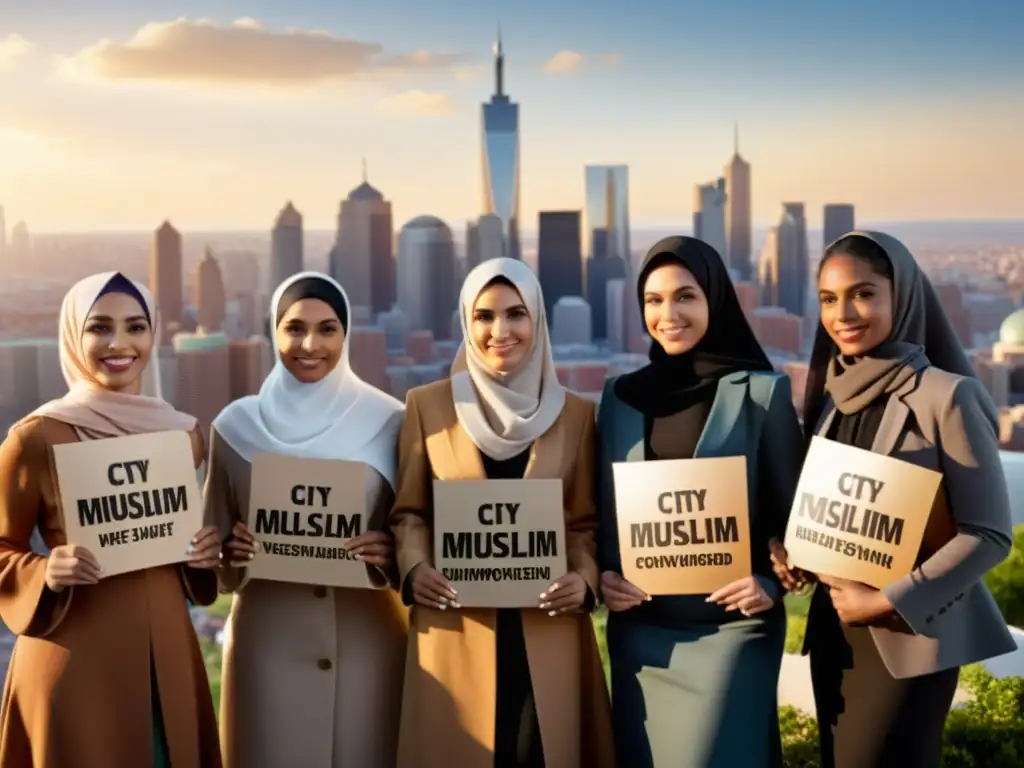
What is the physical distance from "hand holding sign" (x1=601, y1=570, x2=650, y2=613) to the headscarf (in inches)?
23.1

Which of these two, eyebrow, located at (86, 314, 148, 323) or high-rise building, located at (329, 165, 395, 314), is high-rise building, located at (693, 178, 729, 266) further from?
eyebrow, located at (86, 314, 148, 323)

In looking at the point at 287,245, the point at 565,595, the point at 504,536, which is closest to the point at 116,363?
the point at 504,536

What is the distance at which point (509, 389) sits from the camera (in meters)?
2.47

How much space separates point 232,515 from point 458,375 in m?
0.66

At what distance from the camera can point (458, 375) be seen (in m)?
2.55

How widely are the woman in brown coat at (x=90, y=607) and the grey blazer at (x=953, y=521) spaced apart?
150 cm

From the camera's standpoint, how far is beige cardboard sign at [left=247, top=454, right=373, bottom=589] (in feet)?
8.06

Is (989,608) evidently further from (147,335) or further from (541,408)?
(147,335)

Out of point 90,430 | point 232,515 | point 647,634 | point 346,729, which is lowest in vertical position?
point 346,729

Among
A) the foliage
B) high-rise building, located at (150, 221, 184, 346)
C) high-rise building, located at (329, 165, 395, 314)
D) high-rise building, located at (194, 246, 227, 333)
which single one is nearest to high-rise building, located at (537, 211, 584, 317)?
high-rise building, located at (329, 165, 395, 314)

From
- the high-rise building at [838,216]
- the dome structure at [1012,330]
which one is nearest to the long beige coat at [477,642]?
the high-rise building at [838,216]

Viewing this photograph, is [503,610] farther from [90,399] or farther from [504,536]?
[90,399]

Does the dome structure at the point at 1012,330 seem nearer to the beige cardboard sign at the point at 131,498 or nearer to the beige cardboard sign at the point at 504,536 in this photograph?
the beige cardboard sign at the point at 504,536

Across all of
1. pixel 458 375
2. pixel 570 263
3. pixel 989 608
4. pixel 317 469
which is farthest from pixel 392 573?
pixel 570 263
